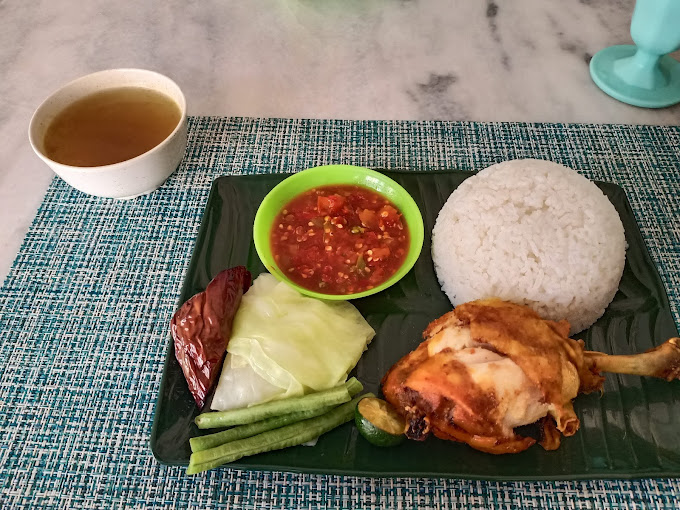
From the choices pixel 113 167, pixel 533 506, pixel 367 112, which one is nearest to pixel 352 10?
pixel 367 112

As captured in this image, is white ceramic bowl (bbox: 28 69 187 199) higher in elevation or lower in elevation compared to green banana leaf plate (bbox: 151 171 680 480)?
Result: higher

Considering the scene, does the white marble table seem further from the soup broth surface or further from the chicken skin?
the chicken skin

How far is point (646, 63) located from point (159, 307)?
3.60m

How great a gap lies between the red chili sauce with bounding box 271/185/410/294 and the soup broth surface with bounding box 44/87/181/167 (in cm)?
95

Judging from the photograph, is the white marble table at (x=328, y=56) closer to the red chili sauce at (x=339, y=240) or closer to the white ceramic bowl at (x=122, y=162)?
the white ceramic bowl at (x=122, y=162)

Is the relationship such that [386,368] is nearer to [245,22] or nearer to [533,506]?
[533,506]

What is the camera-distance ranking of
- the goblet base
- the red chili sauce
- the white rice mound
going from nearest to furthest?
the white rice mound < the red chili sauce < the goblet base

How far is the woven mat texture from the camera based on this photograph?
7.26 ft

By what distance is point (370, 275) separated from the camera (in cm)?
266

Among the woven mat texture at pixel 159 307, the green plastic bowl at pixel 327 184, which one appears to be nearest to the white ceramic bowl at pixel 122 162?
the woven mat texture at pixel 159 307

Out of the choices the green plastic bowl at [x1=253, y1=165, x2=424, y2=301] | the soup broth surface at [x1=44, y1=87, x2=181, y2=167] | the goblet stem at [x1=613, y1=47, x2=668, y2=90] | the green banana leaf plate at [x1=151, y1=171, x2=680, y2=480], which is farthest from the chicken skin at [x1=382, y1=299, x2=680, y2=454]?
the goblet stem at [x1=613, y1=47, x2=668, y2=90]

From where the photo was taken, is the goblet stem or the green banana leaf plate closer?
the green banana leaf plate

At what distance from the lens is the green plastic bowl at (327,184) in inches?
103

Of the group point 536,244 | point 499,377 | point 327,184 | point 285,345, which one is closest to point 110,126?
point 327,184
